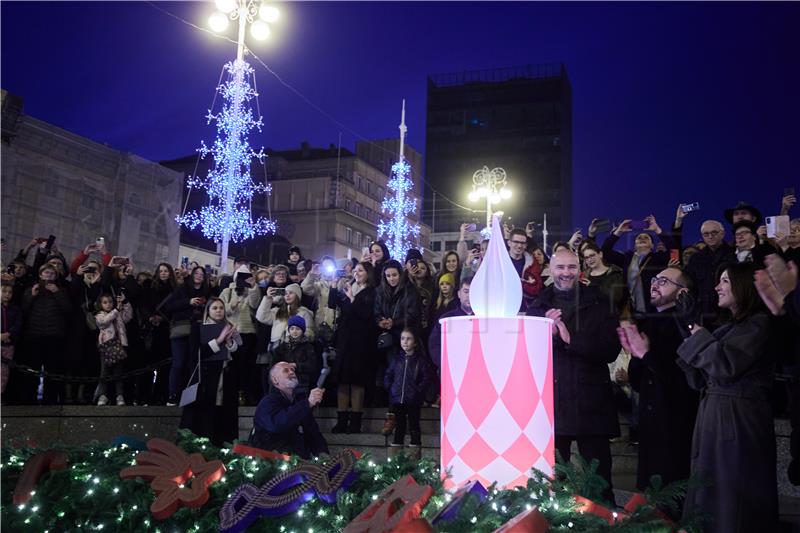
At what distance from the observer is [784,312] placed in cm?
476

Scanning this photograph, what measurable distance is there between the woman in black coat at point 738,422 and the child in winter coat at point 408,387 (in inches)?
147

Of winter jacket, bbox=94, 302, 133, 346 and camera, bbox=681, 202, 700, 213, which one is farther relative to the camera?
winter jacket, bbox=94, 302, 133, 346

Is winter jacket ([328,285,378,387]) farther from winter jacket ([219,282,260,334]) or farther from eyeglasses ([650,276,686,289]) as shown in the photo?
eyeglasses ([650,276,686,289])

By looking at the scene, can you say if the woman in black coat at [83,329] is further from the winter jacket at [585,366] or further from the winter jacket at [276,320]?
the winter jacket at [585,366]

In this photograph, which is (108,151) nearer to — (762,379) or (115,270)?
(115,270)

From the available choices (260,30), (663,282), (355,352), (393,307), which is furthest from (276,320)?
(260,30)

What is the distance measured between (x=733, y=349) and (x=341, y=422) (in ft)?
16.6

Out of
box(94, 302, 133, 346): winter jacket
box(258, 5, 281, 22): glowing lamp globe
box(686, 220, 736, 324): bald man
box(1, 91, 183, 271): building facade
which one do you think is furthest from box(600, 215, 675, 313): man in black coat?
box(1, 91, 183, 271): building facade

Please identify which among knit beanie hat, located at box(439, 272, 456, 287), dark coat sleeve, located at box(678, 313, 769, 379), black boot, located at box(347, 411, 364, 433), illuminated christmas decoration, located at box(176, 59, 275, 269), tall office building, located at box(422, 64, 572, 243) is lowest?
black boot, located at box(347, 411, 364, 433)

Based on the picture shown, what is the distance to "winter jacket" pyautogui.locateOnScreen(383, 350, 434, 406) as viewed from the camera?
24.5 feet

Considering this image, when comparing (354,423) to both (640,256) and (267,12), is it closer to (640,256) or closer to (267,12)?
(640,256)

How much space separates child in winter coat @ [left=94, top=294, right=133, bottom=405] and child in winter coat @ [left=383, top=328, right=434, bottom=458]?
362 centimetres

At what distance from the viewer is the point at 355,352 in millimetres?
8188

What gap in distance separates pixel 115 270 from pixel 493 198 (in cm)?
1191
